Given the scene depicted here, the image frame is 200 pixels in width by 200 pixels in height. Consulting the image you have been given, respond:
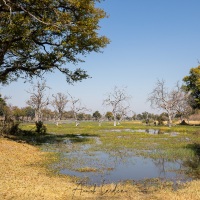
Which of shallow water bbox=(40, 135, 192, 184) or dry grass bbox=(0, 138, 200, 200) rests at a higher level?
dry grass bbox=(0, 138, 200, 200)

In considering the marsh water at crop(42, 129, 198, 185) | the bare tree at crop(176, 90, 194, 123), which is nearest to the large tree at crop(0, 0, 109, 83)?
the marsh water at crop(42, 129, 198, 185)

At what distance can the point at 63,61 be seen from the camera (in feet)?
84.9

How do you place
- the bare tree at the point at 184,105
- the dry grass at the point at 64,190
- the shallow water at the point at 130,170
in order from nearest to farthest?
the dry grass at the point at 64,190 → the shallow water at the point at 130,170 → the bare tree at the point at 184,105

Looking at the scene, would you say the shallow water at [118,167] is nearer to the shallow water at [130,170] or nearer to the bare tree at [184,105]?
the shallow water at [130,170]

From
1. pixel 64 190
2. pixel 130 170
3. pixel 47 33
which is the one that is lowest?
pixel 130 170

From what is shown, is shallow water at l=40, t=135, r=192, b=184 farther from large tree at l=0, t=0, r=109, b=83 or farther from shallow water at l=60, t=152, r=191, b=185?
large tree at l=0, t=0, r=109, b=83

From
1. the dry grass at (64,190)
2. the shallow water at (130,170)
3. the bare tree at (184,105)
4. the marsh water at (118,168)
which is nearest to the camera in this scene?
the dry grass at (64,190)

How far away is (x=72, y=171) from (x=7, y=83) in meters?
19.3

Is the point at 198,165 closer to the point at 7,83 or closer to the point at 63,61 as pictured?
the point at 63,61

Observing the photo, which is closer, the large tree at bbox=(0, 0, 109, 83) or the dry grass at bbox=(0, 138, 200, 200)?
the dry grass at bbox=(0, 138, 200, 200)

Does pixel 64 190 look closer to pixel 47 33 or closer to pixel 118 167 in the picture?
pixel 118 167

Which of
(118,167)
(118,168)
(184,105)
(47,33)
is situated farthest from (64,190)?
(184,105)

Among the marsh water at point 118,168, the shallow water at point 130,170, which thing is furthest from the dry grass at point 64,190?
the marsh water at point 118,168

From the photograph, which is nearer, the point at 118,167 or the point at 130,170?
the point at 130,170
